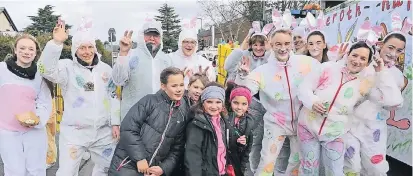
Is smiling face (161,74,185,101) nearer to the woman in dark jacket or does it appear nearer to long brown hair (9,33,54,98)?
the woman in dark jacket

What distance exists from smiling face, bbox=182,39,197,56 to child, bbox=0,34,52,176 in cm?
142

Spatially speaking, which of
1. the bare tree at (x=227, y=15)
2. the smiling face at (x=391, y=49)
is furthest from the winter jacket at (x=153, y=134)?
the bare tree at (x=227, y=15)

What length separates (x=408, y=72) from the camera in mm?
4926

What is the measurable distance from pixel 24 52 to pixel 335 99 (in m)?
2.76

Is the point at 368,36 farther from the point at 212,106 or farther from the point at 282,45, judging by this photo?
the point at 212,106

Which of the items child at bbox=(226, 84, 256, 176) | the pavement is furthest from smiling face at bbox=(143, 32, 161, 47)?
the pavement

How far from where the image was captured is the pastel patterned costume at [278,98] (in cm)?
434

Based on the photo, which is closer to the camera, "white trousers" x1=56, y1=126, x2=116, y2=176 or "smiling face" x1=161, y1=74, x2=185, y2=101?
"smiling face" x1=161, y1=74, x2=185, y2=101

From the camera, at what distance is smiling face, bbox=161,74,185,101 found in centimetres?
371

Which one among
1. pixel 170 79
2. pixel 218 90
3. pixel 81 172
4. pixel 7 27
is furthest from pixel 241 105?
pixel 7 27

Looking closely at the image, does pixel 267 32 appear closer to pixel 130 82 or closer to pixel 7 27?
pixel 130 82

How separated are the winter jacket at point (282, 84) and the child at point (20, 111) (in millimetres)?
1925

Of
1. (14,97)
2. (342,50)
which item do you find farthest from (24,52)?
(342,50)

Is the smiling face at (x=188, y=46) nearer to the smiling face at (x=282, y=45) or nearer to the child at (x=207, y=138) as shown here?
the smiling face at (x=282, y=45)
